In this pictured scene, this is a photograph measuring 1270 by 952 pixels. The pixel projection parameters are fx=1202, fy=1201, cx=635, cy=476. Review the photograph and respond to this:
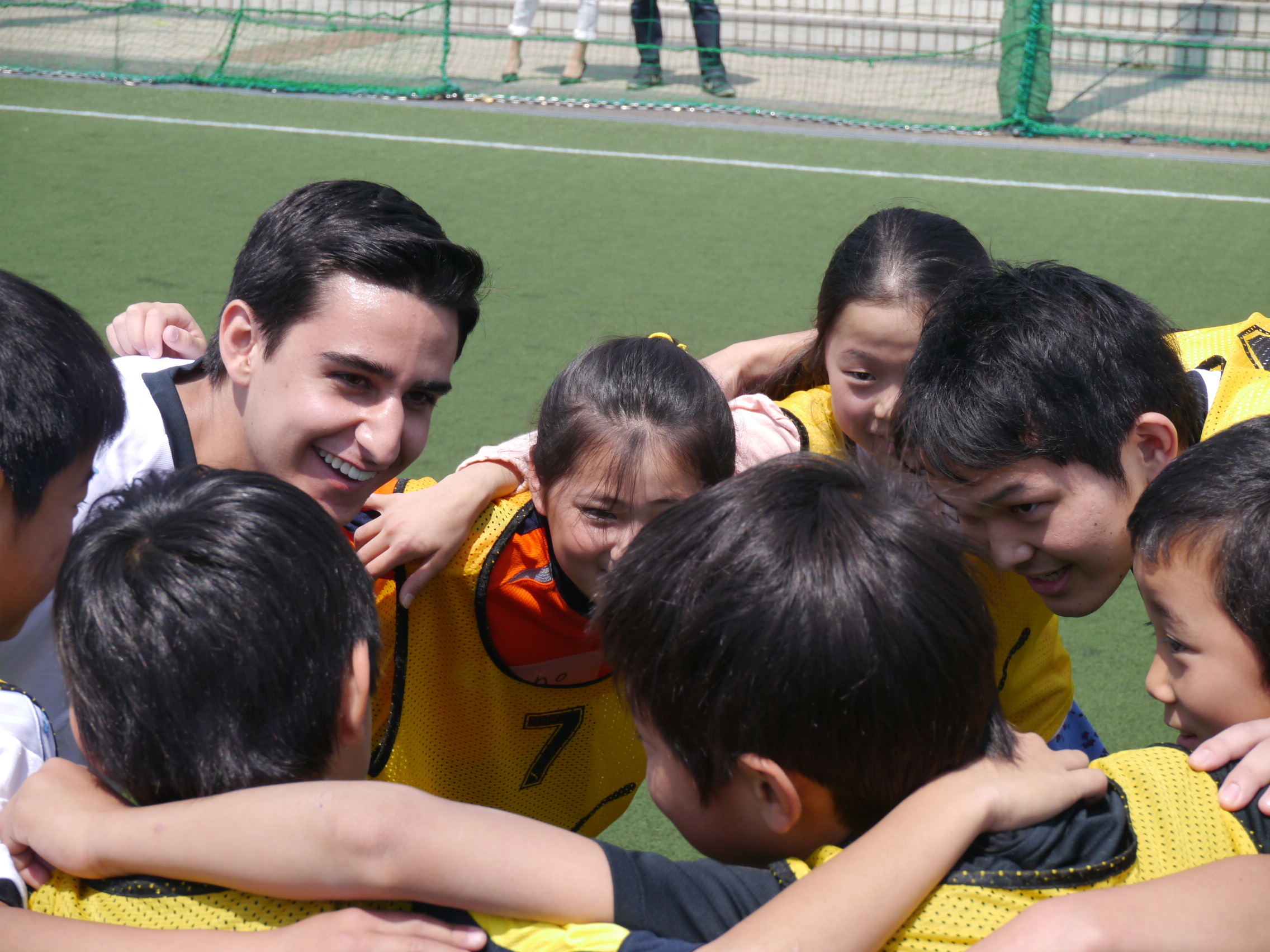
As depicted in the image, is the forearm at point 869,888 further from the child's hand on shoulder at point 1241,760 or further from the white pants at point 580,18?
the white pants at point 580,18

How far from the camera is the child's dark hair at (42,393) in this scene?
1514mm

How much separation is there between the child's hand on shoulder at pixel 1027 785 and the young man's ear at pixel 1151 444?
805 millimetres

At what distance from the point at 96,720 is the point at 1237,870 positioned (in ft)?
3.69

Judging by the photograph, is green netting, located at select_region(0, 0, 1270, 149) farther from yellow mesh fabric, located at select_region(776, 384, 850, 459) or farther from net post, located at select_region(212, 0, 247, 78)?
yellow mesh fabric, located at select_region(776, 384, 850, 459)

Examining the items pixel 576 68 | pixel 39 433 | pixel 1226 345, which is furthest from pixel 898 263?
pixel 576 68

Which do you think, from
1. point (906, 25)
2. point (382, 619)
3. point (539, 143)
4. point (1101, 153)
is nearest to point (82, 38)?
point (539, 143)

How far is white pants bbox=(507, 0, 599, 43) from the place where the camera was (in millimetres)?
10062

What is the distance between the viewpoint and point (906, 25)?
443 inches

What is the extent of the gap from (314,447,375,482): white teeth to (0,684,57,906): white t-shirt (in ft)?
2.22

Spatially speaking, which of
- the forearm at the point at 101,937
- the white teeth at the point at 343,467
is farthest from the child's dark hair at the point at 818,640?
the white teeth at the point at 343,467

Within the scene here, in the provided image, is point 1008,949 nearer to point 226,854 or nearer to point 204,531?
point 226,854

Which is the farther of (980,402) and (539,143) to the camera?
(539,143)

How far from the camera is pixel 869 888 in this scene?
3.50 ft

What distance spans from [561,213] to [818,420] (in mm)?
4613
